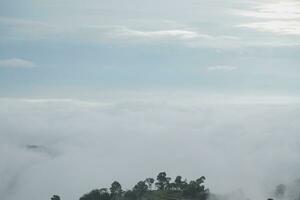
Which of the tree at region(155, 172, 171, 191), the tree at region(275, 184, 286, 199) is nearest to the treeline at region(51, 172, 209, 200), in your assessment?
the tree at region(155, 172, 171, 191)

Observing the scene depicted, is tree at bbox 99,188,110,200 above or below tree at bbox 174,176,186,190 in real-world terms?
below

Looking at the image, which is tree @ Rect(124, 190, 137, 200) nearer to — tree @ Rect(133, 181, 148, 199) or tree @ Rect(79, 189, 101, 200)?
tree @ Rect(133, 181, 148, 199)

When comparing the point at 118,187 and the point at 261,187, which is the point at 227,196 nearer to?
the point at 118,187

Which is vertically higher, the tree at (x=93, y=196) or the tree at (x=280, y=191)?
the tree at (x=280, y=191)

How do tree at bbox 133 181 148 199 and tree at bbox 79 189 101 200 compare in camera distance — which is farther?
tree at bbox 79 189 101 200

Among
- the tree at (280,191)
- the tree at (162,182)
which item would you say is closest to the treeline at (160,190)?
the tree at (162,182)

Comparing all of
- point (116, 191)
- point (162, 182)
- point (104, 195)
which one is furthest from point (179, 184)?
point (104, 195)

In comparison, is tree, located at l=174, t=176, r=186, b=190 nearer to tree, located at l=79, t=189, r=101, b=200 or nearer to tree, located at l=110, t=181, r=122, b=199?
tree, located at l=110, t=181, r=122, b=199

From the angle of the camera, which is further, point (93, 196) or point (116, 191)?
point (116, 191)

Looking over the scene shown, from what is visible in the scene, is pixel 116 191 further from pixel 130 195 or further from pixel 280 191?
pixel 280 191

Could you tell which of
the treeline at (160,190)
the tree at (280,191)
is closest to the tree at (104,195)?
the treeline at (160,190)

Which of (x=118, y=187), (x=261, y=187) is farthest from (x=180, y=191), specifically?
(x=261, y=187)

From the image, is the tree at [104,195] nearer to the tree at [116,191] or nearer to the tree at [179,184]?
the tree at [116,191]

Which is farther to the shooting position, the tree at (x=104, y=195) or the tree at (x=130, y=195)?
the tree at (x=104, y=195)
